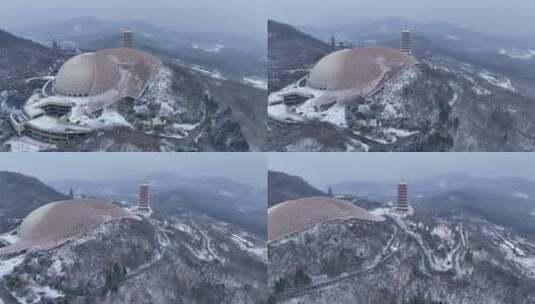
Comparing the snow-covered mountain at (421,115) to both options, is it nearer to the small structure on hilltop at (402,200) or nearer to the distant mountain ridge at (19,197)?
the small structure on hilltop at (402,200)

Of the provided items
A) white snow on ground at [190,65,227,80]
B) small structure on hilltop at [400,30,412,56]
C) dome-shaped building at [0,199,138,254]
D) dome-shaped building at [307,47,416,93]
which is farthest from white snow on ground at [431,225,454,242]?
dome-shaped building at [0,199,138,254]

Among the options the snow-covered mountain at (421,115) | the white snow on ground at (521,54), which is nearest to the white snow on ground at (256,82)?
the snow-covered mountain at (421,115)

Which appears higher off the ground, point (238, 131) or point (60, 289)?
point (238, 131)

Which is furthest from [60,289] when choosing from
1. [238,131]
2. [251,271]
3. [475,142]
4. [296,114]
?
[475,142]

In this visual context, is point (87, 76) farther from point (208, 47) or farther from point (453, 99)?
point (453, 99)

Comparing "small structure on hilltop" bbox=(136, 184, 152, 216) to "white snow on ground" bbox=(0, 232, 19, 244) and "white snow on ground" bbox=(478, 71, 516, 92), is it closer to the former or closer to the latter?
"white snow on ground" bbox=(0, 232, 19, 244)

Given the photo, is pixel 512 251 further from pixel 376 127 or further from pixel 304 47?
pixel 304 47

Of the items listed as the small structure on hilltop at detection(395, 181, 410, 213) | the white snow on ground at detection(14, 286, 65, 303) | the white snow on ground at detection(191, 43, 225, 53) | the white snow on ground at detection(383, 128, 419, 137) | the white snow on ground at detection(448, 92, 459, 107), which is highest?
the white snow on ground at detection(191, 43, 225, 53)
